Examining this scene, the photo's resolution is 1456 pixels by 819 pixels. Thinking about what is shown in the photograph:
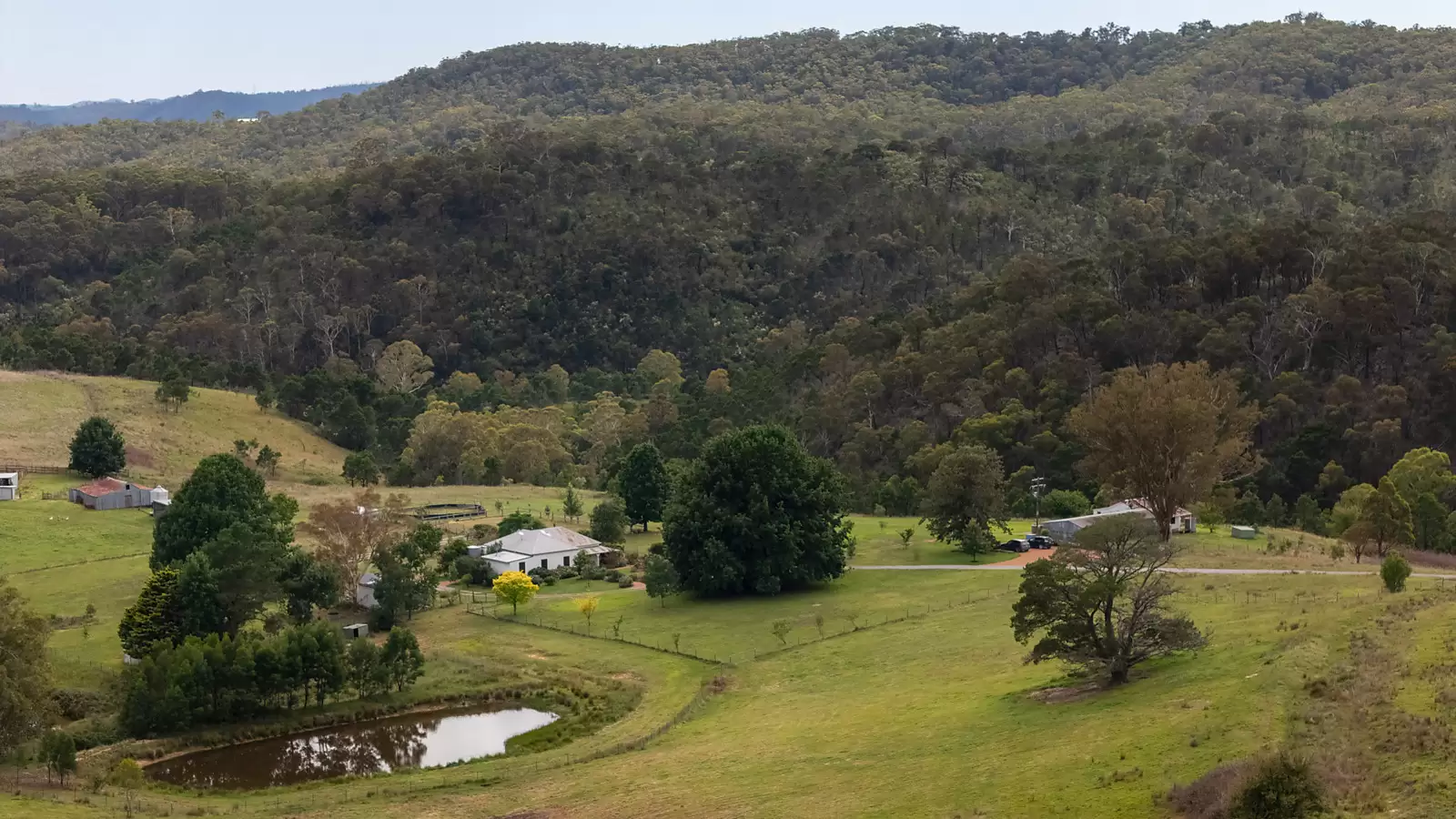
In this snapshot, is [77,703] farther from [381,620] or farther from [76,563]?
[76,563]

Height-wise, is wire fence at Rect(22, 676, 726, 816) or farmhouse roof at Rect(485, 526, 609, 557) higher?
farmhouse roof at Rect(485, 526, 609, 557)

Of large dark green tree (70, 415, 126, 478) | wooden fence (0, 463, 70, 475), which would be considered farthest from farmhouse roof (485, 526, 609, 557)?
wooden fence (0, 463, 70, 475)

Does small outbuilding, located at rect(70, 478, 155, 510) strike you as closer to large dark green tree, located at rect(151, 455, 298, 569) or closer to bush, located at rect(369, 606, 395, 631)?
large dark green tree, located at rect(151, 455, 298, 569)

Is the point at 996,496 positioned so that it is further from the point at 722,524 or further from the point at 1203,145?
the point at 1203,145

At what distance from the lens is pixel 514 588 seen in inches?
2055

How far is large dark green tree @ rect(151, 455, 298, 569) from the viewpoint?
52.1 m

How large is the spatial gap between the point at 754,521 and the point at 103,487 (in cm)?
3468

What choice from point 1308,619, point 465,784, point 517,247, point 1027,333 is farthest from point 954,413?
point 517,247

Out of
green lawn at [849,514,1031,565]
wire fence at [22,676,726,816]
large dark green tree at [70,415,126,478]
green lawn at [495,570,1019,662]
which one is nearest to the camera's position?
wire fence at [22,676,726,816]

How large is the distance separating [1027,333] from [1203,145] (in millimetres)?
65553

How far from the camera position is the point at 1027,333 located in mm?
89312

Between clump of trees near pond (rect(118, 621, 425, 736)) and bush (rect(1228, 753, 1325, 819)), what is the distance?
27022mm

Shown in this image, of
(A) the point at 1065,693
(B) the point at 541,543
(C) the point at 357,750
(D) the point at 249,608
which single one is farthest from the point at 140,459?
(A) the point at 1065,693

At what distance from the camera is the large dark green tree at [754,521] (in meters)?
53.2
